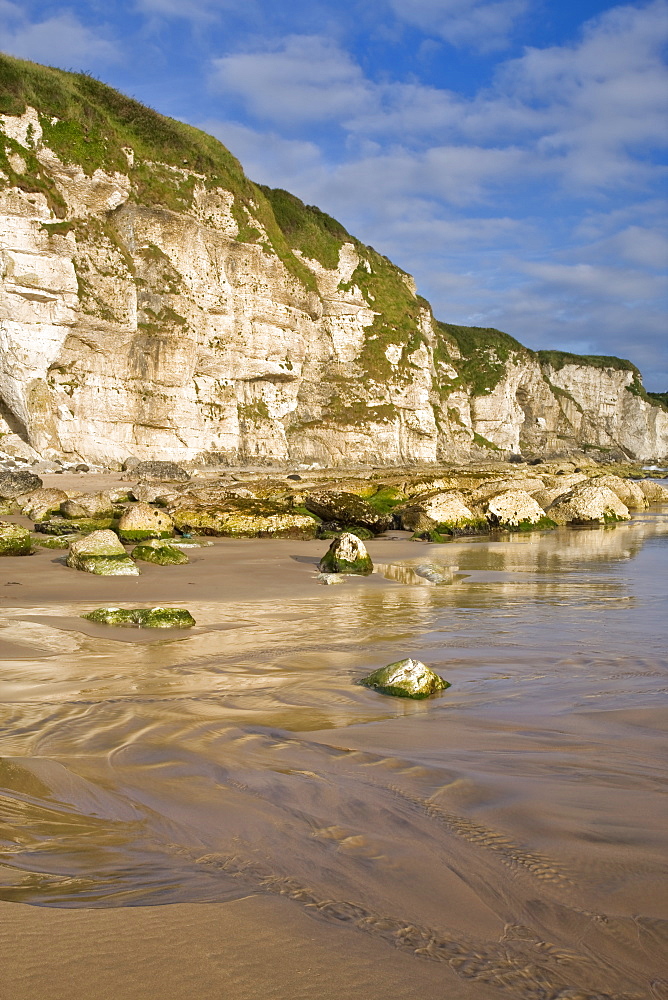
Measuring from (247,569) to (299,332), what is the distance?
43.4 meters

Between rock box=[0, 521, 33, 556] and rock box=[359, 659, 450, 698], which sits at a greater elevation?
rock box=[0, 521, 33, 556]

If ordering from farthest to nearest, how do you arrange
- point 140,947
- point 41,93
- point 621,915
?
point 41,93 < point 621,915 < point 140,947

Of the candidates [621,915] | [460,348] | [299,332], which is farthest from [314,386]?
[621,915]

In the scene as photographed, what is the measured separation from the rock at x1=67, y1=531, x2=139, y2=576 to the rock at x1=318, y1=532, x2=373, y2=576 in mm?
2822

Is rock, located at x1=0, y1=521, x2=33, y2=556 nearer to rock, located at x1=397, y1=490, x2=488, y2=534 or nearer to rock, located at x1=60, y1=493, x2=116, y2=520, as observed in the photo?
rock, located at x1=60, y1=493, x2=116, y2=520

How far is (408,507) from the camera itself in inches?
704

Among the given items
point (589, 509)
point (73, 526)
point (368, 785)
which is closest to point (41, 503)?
point (73, 526)

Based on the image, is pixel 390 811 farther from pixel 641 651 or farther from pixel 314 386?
pixel 314 386

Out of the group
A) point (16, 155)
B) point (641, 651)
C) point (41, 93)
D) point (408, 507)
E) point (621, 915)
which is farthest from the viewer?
point (41, 93)

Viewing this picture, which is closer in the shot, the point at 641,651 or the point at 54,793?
the point at 54,793

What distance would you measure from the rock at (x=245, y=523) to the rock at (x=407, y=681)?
10.3 metres

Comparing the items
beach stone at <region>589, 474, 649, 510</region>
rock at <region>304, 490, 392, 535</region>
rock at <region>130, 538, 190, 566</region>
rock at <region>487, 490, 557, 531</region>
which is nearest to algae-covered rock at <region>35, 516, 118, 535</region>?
rock at <region>130, 538, 190, 566</region>

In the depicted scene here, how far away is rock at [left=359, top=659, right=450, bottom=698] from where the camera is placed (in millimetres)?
4477

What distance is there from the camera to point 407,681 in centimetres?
451
